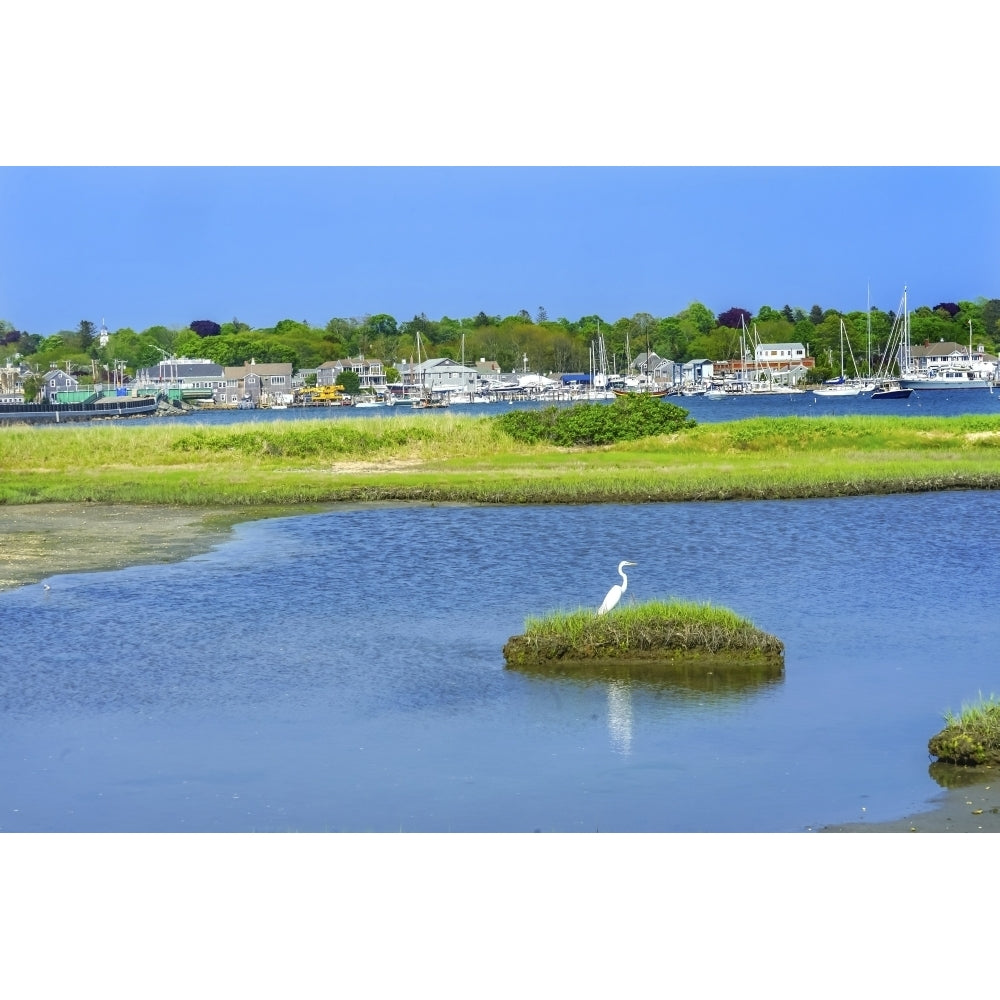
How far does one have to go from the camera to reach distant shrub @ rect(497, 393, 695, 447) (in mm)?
47812

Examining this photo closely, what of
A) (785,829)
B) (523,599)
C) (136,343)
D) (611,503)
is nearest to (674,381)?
(136,343)

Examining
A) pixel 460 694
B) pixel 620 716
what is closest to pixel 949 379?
pixel 460 694

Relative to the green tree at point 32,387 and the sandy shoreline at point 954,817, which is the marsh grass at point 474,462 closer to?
the sandy shoreline at point 954,817

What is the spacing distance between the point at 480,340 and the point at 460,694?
162m

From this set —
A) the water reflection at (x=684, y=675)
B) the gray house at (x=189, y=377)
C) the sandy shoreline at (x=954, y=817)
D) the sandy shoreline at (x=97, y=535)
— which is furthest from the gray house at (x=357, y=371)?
the sandy shoreline at (x=954, y=817)

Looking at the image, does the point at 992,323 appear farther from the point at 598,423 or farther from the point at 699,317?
the point at 598,423

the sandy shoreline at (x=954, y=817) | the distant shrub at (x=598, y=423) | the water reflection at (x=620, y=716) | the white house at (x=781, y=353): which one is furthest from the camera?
the white house at (x=781, y=353)

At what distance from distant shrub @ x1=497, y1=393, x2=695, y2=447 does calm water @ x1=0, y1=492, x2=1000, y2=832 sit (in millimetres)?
19951

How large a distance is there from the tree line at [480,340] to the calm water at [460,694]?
13093 cm

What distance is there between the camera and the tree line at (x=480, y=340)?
526ft

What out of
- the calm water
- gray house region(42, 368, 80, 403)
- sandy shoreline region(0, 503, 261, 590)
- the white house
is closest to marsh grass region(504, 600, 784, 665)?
the calm water

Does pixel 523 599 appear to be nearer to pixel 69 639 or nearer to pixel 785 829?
pixel 69 639

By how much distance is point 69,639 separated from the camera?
19.4m

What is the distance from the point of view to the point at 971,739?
41.7 ft
